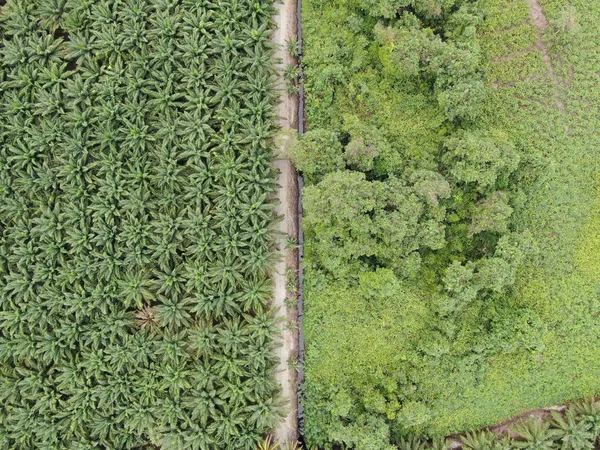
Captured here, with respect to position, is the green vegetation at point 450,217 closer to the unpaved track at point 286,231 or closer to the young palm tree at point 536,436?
the unpaved track at point 286,231

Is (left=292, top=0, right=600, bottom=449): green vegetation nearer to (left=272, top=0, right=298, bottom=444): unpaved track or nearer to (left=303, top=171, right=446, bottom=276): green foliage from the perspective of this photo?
(left=303, top=171, right=446, bottom=276): green foliage

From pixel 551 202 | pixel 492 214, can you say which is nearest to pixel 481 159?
pixel 492 214

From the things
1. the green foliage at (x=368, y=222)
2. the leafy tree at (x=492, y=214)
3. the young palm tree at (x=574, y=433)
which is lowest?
the young palm tree at (x=574, y=433)

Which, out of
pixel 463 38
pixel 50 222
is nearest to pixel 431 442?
pixel 463 38

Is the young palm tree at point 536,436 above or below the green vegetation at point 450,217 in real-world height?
below

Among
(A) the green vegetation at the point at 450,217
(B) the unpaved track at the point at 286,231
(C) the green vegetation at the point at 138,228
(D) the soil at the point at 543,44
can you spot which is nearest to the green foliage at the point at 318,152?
(A) the green vegetation at the point at 450,217

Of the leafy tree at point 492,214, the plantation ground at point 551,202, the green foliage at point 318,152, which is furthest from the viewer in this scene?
the plantation ground at point 551,202

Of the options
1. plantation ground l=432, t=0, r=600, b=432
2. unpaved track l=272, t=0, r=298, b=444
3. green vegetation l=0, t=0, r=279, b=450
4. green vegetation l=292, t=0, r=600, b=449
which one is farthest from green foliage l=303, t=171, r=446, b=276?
plantation ground l=432, t=0, r=600, b=432
